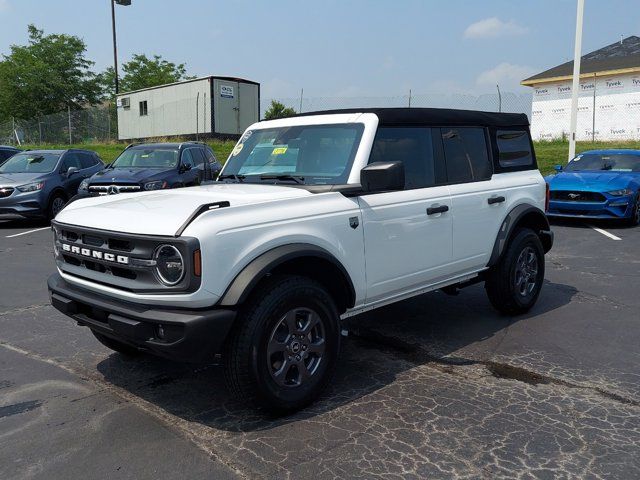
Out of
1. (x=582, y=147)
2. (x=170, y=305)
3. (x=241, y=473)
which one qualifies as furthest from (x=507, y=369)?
(x=582, y=147)

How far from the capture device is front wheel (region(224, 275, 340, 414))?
3.32 m

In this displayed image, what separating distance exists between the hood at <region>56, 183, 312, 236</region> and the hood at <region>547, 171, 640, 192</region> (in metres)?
8.85

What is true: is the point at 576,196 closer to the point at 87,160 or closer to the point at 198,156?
the point at 198,156

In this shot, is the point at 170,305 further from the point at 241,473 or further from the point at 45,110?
the point at 45,110

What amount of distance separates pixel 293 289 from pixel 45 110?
46840 mm

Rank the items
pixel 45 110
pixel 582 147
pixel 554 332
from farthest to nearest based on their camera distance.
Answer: pixel 45 110
pixel 582 147
pixel 554 332

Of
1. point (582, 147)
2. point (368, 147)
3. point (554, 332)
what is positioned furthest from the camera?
point (582, 147)

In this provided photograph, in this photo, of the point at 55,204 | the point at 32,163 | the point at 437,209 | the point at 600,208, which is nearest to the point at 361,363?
the point at 437,209

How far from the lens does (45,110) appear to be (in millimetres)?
44406

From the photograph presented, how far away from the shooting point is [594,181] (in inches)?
447

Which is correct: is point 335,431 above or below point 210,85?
below

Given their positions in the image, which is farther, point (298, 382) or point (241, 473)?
point (298, 382)

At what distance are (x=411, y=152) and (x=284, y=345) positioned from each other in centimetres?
195

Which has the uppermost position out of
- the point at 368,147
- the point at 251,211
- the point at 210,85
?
the point at 210,85
